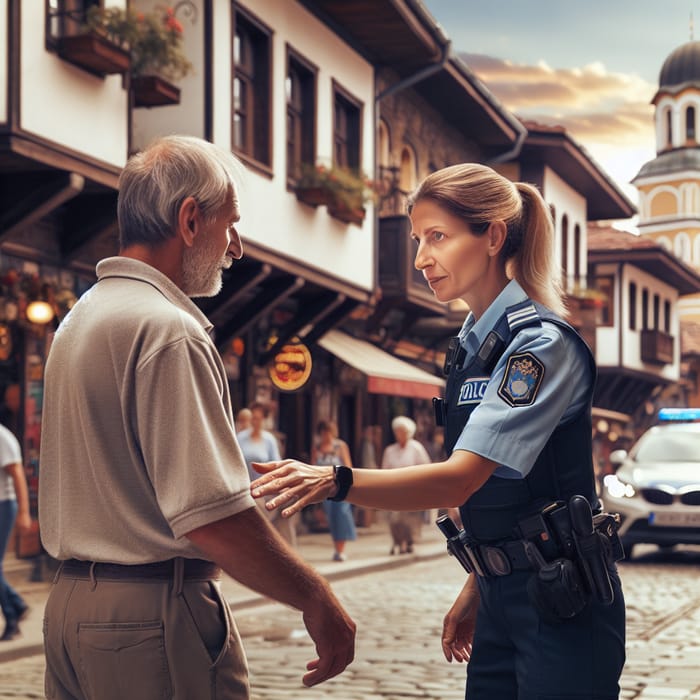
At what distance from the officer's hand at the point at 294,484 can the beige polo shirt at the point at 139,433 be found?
0.04m

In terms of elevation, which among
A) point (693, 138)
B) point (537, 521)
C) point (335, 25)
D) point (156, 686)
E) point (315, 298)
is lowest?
point (156, 686)

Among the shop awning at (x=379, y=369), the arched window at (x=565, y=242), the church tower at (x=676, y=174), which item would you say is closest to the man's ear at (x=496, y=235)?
the shop awning at (x=379, y=369)

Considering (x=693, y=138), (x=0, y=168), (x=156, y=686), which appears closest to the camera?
(x=156, y=686)

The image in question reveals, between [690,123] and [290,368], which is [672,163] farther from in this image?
[290,368]

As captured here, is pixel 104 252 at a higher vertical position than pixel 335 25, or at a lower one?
lower

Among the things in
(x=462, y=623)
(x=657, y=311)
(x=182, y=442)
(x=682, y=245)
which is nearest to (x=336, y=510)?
(x=462, y=623)

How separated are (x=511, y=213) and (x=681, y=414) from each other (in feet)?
3.48

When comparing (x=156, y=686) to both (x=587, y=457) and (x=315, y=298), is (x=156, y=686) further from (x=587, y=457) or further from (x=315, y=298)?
(x=315, y=298)

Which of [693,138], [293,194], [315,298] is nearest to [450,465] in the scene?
[293,194]

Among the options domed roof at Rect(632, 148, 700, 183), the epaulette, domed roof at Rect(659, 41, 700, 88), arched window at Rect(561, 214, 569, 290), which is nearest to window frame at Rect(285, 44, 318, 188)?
arched window at Rect(561, 214, 569, 290)

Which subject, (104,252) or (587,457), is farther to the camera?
(104,252)

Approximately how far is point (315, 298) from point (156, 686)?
19.2 metres

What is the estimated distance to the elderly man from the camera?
2.73 m

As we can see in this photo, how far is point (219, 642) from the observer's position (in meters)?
2.86
